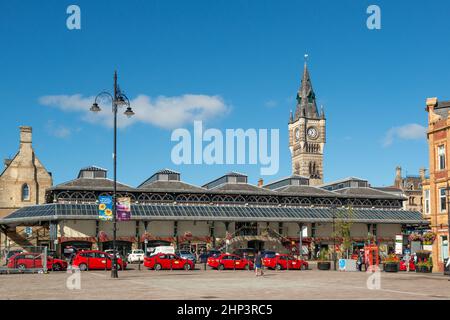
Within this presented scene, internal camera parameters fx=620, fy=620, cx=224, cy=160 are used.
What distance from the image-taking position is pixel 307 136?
182625 mm

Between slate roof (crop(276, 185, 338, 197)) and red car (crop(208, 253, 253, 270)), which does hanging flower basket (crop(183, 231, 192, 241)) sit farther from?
red car (crop(208, 253, 253, 270))

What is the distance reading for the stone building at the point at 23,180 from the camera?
90.1m

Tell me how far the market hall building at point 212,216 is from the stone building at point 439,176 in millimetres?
30886

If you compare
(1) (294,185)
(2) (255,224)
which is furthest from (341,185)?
(2) (255,224)

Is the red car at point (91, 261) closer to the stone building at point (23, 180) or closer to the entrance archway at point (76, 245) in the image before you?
the entrance archway at point (76, 245)

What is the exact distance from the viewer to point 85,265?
44.5 meters

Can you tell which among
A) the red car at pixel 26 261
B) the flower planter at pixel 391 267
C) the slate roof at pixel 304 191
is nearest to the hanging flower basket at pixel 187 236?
the slate roof at pixel 304 191

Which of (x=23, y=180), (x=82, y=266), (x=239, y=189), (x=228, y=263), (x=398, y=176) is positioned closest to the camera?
(x=82, y=266)

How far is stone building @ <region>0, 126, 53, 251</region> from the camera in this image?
9006 centimetres

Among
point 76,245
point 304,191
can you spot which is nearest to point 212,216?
point 76,245

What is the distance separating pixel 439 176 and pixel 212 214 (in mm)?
40625

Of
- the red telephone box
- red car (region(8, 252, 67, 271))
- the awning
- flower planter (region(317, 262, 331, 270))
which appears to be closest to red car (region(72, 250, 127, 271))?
red car (region(8, 252, 67, 271))

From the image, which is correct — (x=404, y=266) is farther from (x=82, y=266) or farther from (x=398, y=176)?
(x=398, y=176)
